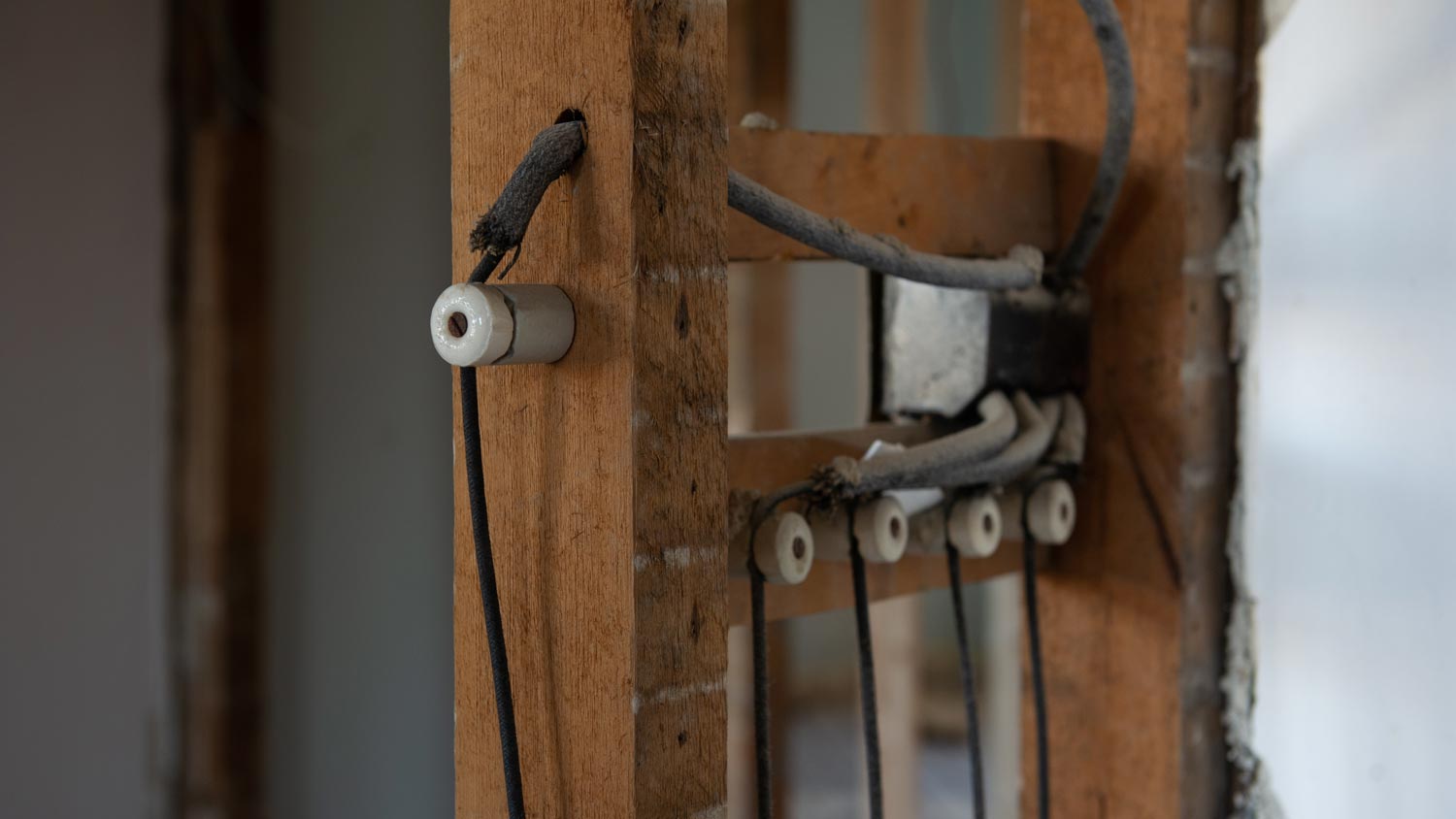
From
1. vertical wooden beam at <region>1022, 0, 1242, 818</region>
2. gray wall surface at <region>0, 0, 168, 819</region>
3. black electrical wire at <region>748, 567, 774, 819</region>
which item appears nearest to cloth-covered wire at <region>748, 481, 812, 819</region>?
black electrical wire at <region>748, 567, 774, 819</region>

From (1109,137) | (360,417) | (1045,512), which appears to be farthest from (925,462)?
(360,417)

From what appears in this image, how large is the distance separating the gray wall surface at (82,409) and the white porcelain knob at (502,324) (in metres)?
2.09

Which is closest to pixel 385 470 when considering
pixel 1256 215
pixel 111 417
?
pixel 111 417

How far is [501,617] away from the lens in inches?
24.9

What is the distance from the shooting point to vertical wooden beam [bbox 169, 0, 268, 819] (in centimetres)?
253

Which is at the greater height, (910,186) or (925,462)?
(910,186)

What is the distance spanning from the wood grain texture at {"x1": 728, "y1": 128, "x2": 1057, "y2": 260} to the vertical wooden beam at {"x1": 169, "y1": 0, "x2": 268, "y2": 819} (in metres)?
2.02

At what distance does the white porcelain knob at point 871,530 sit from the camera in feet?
2.52

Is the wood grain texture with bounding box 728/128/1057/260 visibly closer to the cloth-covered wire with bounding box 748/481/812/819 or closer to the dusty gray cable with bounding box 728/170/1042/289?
the dusty gray cable with bounding box 728/170/1042/289

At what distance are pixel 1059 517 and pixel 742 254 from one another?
320 millimetres

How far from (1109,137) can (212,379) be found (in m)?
2.16

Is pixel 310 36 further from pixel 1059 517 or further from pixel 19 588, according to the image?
pixel 1059 517

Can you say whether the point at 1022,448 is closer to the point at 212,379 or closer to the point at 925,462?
the point at 925,462

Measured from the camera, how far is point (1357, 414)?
0.81 m
